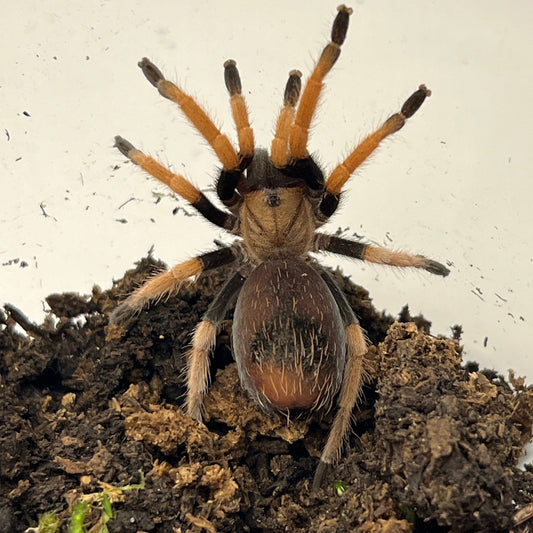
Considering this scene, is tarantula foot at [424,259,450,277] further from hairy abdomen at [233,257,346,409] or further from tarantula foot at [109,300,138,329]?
tarantula foot at [109,300,138,329]

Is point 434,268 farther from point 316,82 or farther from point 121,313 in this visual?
point 121,313

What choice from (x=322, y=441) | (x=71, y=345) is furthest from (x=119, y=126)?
(x=322, y=441)

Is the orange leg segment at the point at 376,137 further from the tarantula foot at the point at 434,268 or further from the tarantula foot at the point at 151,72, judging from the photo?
the tarantula foot at the point at 151,72

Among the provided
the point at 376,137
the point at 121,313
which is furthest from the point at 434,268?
the point at 121,313

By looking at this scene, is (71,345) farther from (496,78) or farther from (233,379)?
(496,78)

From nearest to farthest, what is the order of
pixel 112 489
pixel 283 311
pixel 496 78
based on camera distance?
pixel 112 489 → pixel 283 311 → pixel 496 78

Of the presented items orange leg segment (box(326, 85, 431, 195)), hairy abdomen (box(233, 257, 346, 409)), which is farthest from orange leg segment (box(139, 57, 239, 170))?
hairy abdomen (box(233, 257, 346, 409))
